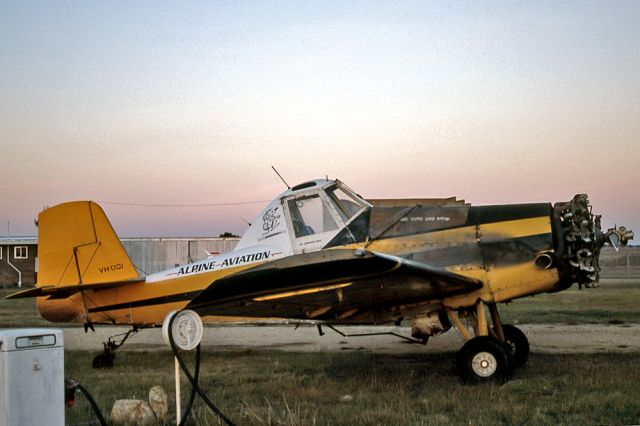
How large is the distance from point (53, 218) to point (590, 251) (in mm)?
8246

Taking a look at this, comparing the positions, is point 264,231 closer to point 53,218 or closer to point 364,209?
point 364,209

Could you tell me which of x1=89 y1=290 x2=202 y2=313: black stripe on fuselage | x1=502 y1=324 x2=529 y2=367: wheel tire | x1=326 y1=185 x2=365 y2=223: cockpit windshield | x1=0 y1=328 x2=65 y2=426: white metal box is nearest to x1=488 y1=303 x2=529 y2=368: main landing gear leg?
x1=502 y1=324 x2=529 y2=367: wheel tire

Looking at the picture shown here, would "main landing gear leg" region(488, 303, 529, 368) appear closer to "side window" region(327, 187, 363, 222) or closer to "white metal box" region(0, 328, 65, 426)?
"side window" region(327, 187, 363, 222)

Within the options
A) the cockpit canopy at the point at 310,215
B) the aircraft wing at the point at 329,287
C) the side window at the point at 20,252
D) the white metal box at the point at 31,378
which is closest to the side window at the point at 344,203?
the cockpit canopy at the point at 310,215

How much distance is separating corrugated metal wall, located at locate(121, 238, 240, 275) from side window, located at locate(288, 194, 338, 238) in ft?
104

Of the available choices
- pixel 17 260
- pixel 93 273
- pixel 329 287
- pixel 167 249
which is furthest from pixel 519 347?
pixel 17 260

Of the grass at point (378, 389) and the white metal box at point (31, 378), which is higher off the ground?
the white metal box at point (31, 378)

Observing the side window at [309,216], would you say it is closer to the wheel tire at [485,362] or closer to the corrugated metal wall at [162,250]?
the wheel tire at [485,362]

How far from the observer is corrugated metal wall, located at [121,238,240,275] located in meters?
41.3

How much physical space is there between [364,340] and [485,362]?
541cm

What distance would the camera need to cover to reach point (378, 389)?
8.59m

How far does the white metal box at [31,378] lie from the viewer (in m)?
4.93

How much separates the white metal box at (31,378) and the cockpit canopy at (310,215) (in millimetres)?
4827

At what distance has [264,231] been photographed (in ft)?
33.6
